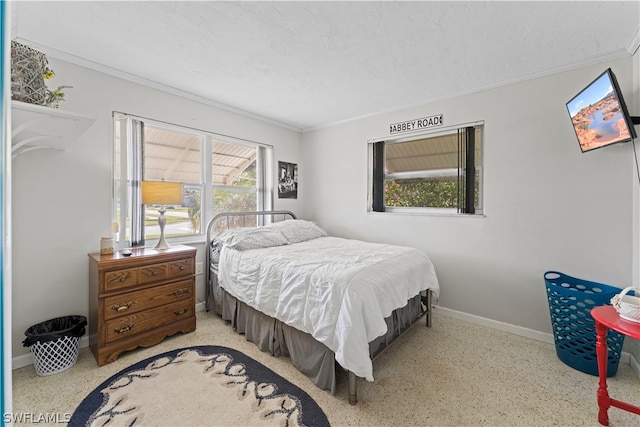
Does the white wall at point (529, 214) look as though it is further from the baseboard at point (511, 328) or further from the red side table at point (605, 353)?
the red side table at point (605, 353)

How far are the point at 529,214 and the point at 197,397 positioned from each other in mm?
3192

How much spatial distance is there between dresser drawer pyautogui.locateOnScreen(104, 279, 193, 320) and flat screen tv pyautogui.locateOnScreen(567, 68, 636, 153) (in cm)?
367

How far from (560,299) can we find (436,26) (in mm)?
2313

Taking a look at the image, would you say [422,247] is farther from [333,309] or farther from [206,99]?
[206,99]

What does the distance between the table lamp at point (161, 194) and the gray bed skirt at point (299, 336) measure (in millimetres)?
965

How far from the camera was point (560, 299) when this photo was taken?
216 cm

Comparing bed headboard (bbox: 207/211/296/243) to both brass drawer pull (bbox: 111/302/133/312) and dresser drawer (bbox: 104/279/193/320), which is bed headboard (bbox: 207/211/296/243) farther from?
brass drawer pull (bbox: 111/302/133/312)

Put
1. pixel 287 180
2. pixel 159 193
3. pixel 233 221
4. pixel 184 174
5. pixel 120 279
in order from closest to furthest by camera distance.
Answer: pixel 120 279 < pixel 159 193 < pixel 184 174 < pixel 233 221 < pixel 287 180

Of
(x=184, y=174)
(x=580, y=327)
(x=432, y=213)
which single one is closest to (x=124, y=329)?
(x=184, y=174)

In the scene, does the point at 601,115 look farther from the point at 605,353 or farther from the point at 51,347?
the point at 51,347

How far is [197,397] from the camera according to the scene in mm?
1789

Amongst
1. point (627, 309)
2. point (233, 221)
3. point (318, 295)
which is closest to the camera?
point (627, 309)

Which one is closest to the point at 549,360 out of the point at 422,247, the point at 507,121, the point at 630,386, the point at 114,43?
the point at 630,386

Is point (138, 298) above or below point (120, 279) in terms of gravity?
below
